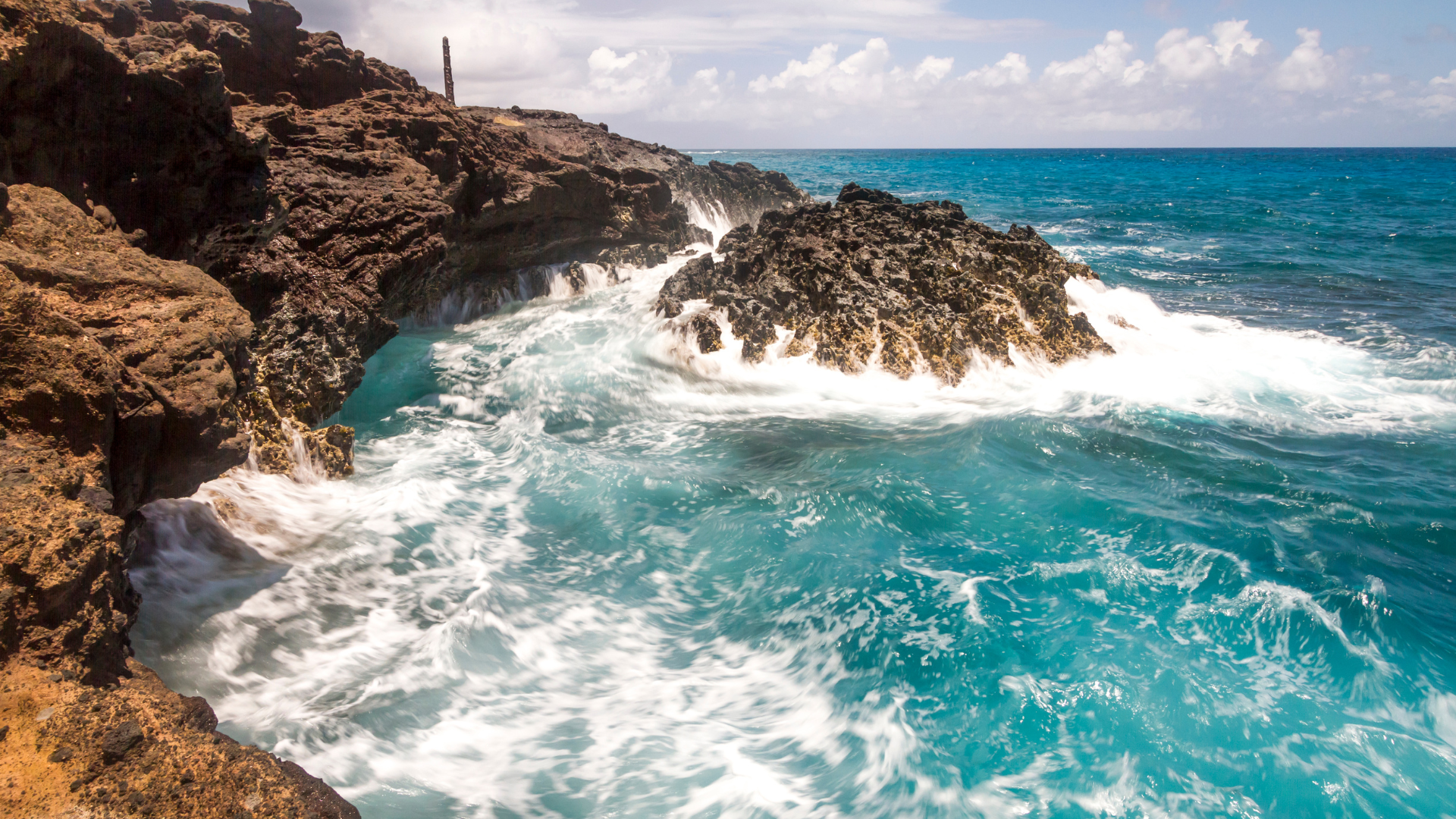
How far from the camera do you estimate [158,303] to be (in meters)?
4.65

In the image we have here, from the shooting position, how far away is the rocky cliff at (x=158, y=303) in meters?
2.53

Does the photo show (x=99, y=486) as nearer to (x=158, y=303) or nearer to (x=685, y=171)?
(x=158, y=303)

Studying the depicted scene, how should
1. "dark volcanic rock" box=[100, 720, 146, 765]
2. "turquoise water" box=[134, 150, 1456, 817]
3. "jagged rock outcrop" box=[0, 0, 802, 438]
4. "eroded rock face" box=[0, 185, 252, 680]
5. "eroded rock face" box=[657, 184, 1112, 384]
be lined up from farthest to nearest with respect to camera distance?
"eroded rock face" box=[657, 184, 1112, 384] → "jagged rock outcrop" box=[0, 0, 802, 438] → "turquoise water" box=[134, 150, 1456, 817] → "eroded rock face" box=[0, 185, 252, 680] → "dark volcanic rock" box=[100, 720, 146, 765]

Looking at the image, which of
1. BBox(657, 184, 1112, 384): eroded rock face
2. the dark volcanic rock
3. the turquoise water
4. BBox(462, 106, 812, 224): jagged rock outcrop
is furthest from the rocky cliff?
BBox(462, 106, 812, 224): jagged rock outcrop

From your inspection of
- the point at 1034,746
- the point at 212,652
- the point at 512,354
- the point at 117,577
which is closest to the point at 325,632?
the point at 212,652

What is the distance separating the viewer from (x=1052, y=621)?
5461mm

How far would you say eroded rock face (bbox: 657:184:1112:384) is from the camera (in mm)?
11289

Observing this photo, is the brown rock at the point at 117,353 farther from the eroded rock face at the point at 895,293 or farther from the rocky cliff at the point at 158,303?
the eroded rock face at the point at 895,293

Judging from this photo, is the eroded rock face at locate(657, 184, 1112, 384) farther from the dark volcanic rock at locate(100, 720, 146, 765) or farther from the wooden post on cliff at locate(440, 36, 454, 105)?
the wooden post on cliff at locate(440, 36, 454, 105)

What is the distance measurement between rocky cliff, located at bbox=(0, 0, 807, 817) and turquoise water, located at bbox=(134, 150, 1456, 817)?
1.15 meters

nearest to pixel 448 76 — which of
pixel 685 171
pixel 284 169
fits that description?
pixel 685 171

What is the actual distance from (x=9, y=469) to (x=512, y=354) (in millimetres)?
9471

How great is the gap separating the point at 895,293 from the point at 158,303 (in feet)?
32.9

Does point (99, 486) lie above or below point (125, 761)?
above
